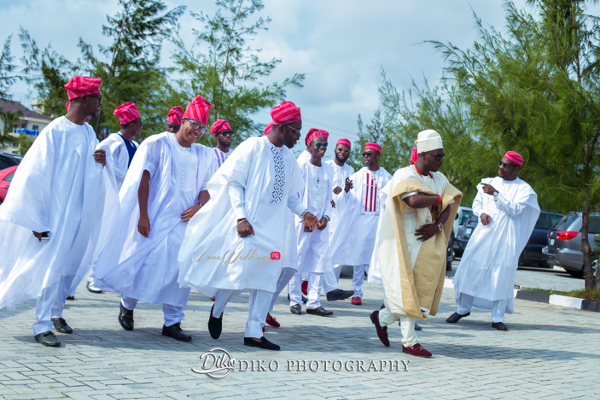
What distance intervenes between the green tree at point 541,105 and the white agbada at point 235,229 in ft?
19.3

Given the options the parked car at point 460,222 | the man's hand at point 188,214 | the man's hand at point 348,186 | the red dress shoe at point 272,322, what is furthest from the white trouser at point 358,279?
the parked car at point 460,222

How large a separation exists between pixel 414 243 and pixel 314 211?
256 centimetres

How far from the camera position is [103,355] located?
4371 millimetres

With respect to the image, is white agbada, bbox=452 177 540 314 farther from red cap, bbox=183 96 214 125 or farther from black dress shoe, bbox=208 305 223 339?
red cap, bbox=183 96 214 125

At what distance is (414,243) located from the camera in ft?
17.7

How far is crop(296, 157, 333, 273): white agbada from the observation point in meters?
7.68

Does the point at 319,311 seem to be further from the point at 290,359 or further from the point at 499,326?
the point at 290,359

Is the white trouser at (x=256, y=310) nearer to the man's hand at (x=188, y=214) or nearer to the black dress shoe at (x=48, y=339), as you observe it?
the man's hand at (x=188, y=214)

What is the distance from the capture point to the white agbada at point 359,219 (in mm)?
9359

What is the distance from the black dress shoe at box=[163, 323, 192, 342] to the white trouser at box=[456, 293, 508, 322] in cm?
396

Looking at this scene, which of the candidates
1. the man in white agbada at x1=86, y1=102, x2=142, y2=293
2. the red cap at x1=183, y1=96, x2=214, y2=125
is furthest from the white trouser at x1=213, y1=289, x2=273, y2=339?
the man in white agbada at x1=86, y1=102, x2=142, y2=293

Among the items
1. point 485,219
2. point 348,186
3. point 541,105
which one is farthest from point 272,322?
point 541,105

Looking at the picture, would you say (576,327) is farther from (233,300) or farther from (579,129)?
(233,300)

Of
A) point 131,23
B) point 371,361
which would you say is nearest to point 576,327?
point 371,361
